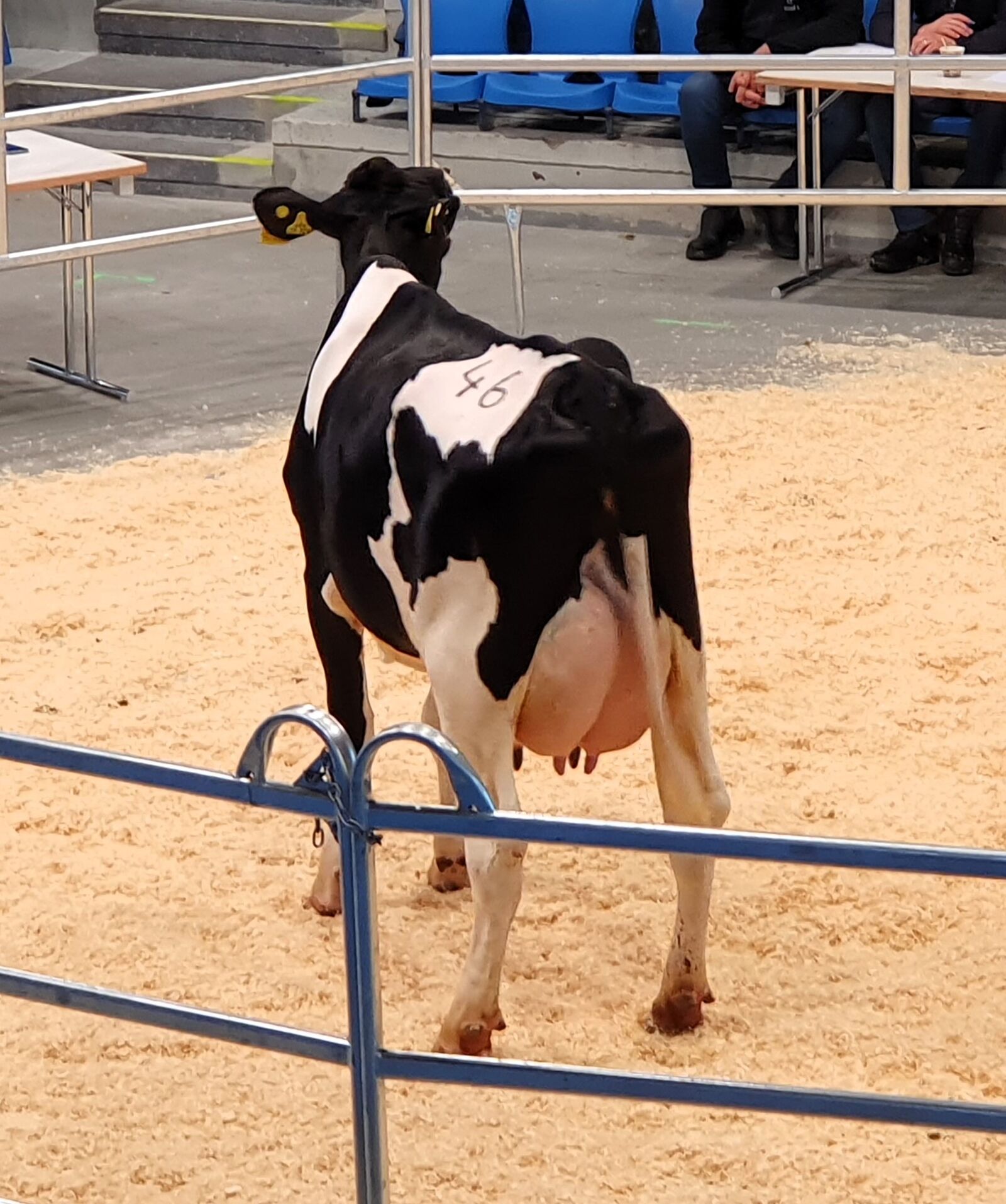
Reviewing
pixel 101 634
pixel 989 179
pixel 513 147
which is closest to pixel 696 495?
pixel 101 634

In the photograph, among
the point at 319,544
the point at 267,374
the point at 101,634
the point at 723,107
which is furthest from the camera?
the point at 723,107

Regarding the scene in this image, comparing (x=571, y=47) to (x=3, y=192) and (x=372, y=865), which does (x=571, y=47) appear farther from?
(x=372, y=865)

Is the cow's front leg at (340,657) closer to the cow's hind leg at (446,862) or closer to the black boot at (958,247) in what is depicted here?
the cow's hind leg at (446,862)

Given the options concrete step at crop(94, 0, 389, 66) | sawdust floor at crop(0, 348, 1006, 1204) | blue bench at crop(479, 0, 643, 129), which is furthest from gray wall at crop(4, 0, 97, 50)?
sawdust floor at crop(0, 348, 1006, 1204)

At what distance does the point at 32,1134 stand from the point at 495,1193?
0.70 meters

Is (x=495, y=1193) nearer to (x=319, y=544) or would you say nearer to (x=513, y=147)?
(x=319, y=544)

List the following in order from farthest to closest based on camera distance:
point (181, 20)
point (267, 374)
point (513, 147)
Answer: point (181, 20) → point (513, 147) → point (267, 374)

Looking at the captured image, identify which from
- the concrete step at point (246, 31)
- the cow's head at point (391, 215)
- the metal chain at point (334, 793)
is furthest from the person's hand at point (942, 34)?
the metal chain at point (334, 793)

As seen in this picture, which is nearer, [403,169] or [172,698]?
[403,169]

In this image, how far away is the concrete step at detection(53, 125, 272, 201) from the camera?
968 centimetres

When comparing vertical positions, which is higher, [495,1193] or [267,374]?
[267,374]

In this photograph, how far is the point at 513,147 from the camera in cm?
897

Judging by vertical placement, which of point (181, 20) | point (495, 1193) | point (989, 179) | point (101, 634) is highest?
point (181, 20)

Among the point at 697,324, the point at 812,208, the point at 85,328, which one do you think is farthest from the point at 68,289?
the point at 812,208
